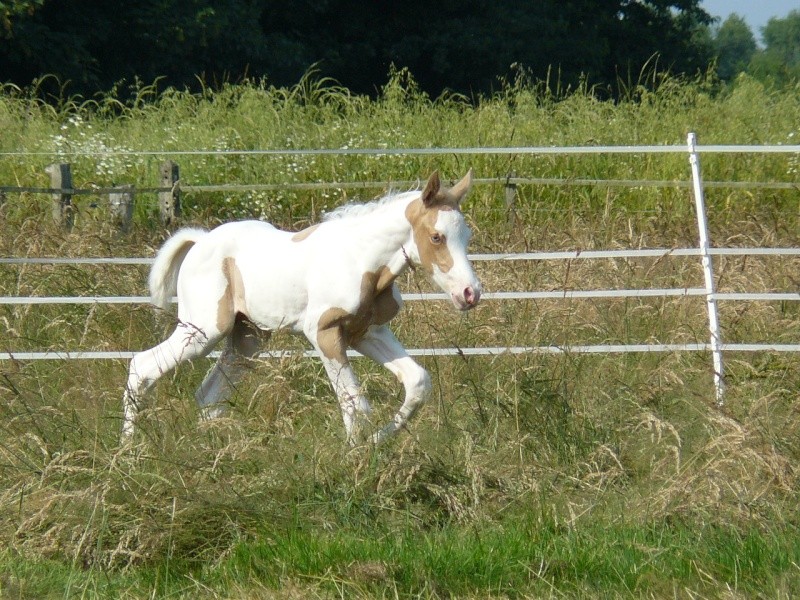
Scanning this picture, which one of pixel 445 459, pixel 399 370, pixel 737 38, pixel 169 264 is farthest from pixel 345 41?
pixel 737 38

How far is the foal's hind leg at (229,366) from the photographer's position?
549cm

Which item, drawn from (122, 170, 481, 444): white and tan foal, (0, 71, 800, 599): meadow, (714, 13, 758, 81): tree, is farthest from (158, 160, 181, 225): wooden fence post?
(714, 13, 758, 81): tree

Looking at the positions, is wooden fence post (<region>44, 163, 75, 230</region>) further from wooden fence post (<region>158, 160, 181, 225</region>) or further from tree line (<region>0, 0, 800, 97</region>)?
tree line (<region>0, 0, 800, 97</region>)

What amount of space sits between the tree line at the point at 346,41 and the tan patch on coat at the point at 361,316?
13474 millimetres

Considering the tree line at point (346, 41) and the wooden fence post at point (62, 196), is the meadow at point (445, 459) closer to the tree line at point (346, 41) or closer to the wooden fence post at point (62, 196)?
the wooden fence post at point (62, 196)

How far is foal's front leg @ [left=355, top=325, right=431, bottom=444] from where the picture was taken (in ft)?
16.2

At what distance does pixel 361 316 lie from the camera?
5156 mm

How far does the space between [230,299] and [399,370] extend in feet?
3.09

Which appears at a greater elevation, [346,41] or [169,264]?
[169,264]

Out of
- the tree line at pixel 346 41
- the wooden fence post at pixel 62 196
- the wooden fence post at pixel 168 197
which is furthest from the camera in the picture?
the tree line at pixel 346 41

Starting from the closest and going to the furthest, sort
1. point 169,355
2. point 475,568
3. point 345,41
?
point 475,568 → point 169,355 → point 345,41

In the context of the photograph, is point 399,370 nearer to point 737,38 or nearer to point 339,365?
point 339,365

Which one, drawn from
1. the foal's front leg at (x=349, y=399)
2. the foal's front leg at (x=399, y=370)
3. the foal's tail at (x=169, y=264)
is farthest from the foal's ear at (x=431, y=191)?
the foal's tail at (x=169, y=264)

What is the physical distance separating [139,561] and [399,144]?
8.87 m
